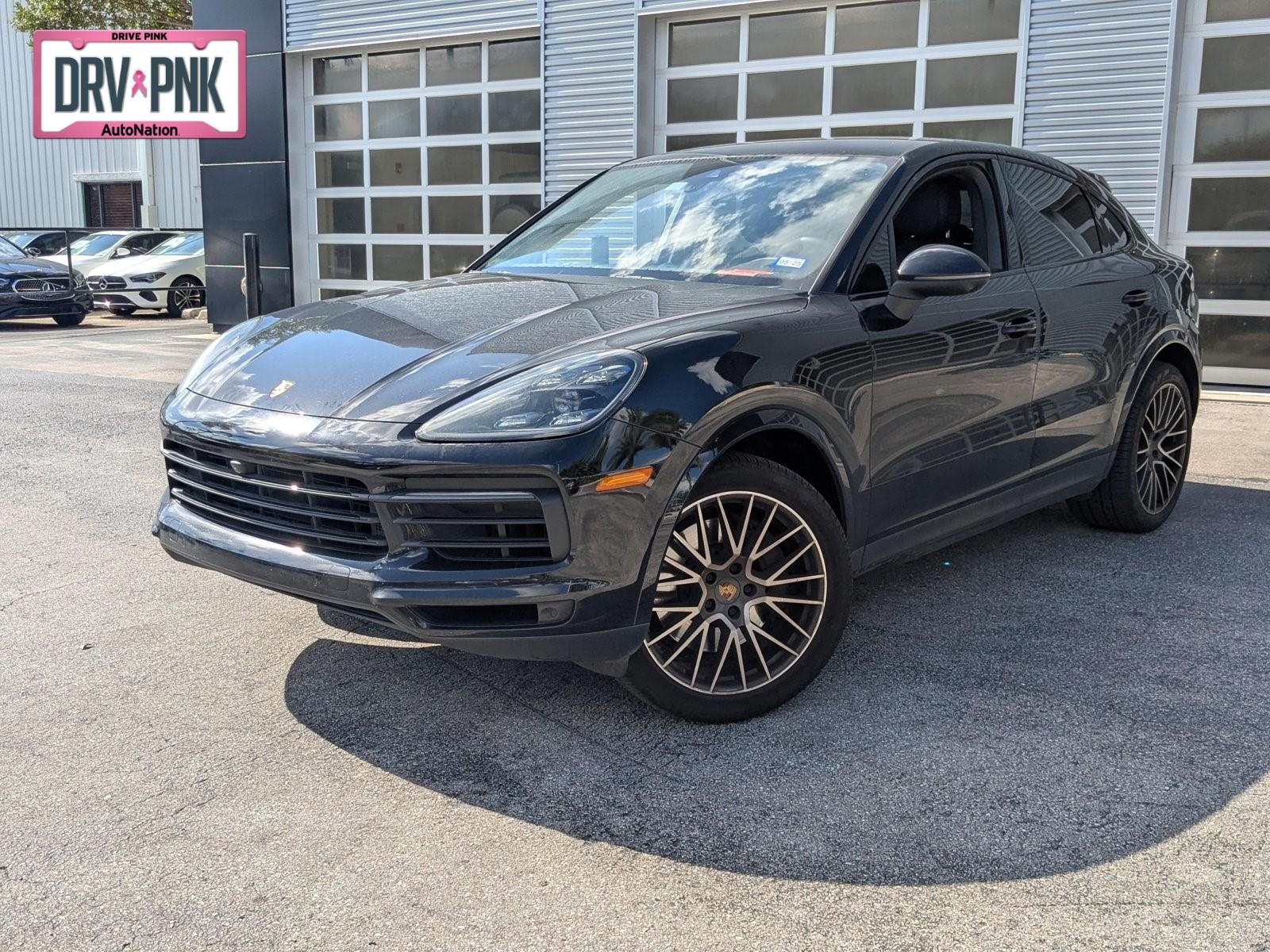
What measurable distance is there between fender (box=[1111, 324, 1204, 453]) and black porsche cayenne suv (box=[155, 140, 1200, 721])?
0.84ft

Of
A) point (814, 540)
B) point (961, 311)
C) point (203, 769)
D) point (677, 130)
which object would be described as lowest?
point (203, 769)

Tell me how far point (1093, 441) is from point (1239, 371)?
5.74 m

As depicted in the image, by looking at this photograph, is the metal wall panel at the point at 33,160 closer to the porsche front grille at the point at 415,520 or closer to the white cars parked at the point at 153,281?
the white cars parked at the point at 153,281

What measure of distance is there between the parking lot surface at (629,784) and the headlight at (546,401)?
86 cm

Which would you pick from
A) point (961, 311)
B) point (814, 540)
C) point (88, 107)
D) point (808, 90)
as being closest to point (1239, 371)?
point (808, 90)

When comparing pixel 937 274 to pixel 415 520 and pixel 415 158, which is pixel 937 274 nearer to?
pixel 415 520

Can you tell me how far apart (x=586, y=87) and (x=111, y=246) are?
11.7m

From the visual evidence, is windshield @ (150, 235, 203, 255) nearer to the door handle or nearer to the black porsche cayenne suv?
the black porsche cayenne suv

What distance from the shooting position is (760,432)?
3359 millimetres

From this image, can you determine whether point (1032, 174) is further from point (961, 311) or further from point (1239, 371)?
point (1239, 371)

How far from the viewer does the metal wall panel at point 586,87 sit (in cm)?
1178

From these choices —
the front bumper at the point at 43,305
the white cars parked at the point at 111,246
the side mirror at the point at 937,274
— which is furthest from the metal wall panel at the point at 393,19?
the side mirror at the point at 937,274

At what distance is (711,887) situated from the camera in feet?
8.39

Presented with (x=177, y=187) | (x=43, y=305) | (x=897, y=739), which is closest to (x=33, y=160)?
(x=177, y=187)
